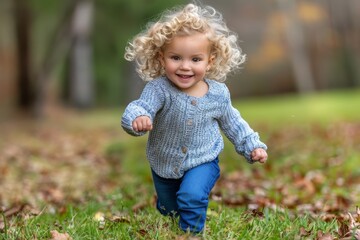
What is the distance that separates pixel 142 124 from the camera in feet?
13.8

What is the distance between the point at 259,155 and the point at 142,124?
825 mm

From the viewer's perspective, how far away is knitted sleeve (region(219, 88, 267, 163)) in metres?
4.64

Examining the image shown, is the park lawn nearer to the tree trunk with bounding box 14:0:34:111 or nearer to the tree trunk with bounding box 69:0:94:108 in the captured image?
the tree trunk with bounding box 14:0:34:111

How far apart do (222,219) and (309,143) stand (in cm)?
769

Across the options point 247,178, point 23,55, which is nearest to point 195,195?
point 247,178

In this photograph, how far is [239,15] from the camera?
42.2 m

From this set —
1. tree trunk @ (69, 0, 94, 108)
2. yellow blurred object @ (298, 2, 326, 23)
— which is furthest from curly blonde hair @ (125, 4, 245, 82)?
yellow blurred object @ (298, 2, 326, 23)

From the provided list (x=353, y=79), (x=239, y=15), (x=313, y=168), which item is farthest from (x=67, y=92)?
(x=313, y=168)

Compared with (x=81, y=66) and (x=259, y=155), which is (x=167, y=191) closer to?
(x=259, y=155)

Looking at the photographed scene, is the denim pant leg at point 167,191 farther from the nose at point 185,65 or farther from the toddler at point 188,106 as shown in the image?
the nose at point 185,65

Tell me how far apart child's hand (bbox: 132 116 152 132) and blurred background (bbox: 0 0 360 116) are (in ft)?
59.2

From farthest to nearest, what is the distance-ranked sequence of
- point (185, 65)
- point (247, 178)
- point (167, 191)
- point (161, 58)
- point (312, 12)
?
point (312, 12) < point (247, 178) < point (167, 191) < point (161, 58) < point (185, 65)

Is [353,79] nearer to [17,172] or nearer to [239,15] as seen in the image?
[239,15]

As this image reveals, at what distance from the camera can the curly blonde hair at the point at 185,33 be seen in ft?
14.7
